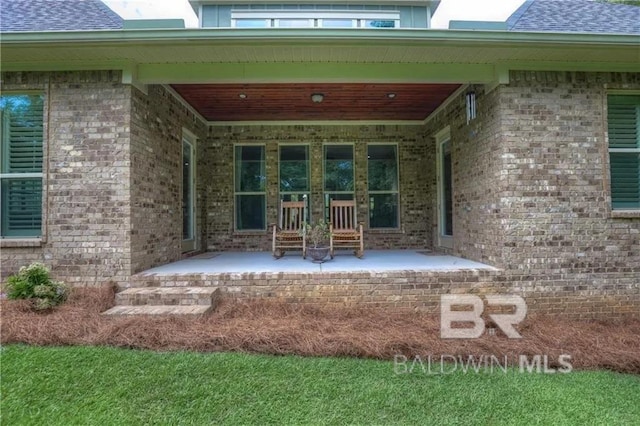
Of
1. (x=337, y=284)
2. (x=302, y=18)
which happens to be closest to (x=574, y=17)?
(x=302, y=18)

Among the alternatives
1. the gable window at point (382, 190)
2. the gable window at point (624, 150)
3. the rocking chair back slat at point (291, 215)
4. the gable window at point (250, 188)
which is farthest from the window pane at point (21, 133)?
the gable window at point (624, 150)

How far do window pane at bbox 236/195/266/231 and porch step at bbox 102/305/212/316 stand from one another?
12.0 feet

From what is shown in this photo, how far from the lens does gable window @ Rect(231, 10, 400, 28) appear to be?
700 centimetres

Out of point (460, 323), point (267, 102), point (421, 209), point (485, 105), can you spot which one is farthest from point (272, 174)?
point (460, 323)

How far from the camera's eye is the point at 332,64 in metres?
4.29

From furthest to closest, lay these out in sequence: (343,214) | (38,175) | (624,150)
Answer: (343,214)
(624,150)
(38,175)

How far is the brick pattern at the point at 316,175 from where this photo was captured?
284 inches

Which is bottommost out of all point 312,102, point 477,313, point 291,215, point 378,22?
point 477,313

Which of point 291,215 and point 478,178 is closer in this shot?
point 478,178

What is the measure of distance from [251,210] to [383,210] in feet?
9.39

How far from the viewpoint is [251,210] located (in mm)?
7320

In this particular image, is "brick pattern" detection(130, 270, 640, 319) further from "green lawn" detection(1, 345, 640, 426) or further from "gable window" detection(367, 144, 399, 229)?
"gable window" detection(367, 144, 399, 229)

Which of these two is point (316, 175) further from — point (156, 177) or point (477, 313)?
point (477, 313)

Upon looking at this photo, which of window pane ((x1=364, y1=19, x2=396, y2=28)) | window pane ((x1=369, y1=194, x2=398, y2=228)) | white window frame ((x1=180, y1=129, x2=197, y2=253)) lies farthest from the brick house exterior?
window pane ((x1=364, y1=19, x2=396, y2=28))
